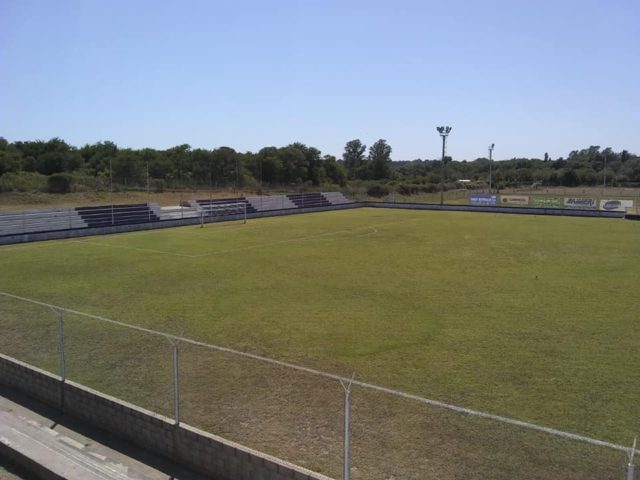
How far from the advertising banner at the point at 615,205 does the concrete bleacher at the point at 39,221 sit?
130ft

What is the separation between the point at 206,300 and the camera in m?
13.8

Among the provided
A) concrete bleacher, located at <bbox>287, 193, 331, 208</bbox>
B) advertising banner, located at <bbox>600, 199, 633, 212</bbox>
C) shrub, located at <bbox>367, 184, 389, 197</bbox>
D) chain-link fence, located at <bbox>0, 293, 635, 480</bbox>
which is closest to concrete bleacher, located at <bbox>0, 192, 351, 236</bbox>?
concrete bleacher, located at <bbox>287, 193, 331, 208</bbox>

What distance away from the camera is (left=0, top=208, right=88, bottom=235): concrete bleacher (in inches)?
1067

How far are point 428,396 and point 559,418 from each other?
1.74 m

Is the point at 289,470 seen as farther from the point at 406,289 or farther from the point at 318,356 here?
the point at 406,289

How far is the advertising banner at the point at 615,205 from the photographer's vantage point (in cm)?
4281

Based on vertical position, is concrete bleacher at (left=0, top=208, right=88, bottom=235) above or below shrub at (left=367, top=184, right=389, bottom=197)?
below

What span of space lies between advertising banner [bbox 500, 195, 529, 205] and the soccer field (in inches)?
938

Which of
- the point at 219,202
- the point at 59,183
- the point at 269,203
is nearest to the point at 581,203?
the point at 269,203

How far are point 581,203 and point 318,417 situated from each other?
45335 millimetres

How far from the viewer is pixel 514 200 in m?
49.5

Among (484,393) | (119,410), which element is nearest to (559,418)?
(484,393)

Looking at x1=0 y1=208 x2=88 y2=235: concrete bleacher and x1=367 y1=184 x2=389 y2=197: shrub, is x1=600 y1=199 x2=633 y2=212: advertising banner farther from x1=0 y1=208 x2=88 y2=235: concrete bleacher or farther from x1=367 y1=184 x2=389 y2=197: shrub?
x1=0 y1=208 x2=88 y2=235: concrete bleacher

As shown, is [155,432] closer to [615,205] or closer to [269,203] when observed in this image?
[269,203]
